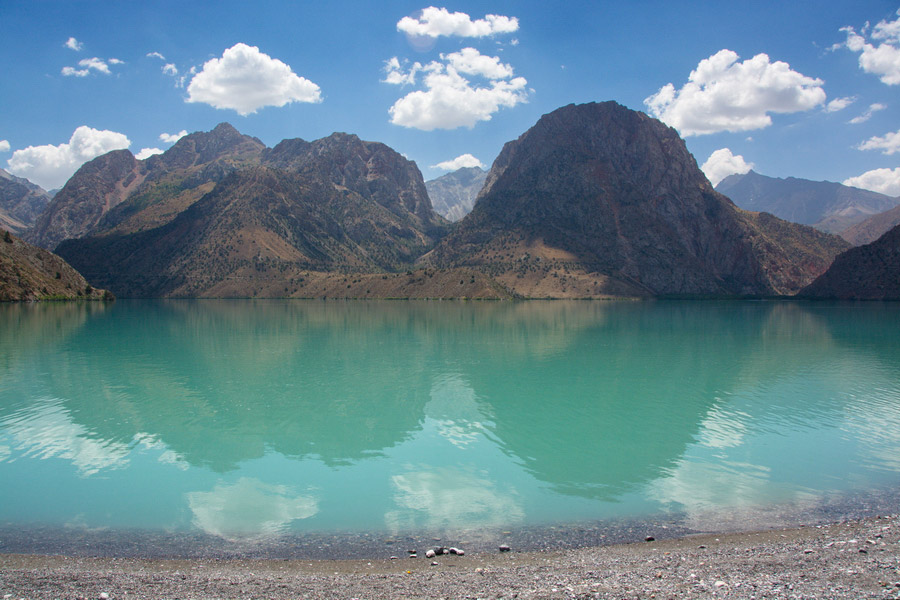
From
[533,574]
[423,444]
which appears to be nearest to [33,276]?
[423,444]

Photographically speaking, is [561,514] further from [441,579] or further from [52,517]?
[52,517]

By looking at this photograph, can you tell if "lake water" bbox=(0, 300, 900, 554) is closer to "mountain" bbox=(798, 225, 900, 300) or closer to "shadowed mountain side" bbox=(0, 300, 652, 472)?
"shadowed mountain side" bbox=(0, 300, 652, 472)

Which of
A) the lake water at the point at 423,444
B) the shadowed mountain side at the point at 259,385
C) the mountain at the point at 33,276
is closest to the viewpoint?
the lake water at the point at 423,444

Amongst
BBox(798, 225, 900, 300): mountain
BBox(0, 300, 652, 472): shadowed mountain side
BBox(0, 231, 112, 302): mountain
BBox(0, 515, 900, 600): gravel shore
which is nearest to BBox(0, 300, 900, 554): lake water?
BBox(0, 300, 652, 472): shadowed mountain side

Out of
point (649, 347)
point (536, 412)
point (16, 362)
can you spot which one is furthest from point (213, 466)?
point (649, 347)

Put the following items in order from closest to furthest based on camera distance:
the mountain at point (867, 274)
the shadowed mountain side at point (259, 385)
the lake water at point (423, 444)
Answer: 1. the lake water at point (423, 444)
2. the shadowed mountain side at point (259, 385)
3. the mountain at point (867, 274)

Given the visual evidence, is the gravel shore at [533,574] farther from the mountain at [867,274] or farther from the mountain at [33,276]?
the mountain at [867,274]

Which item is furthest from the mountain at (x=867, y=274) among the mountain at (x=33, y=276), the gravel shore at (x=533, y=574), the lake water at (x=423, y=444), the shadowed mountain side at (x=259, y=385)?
the mountain at (x=33, y=276)

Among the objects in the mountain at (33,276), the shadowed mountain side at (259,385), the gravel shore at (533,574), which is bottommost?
the shadowed mountain side at (259,385)
